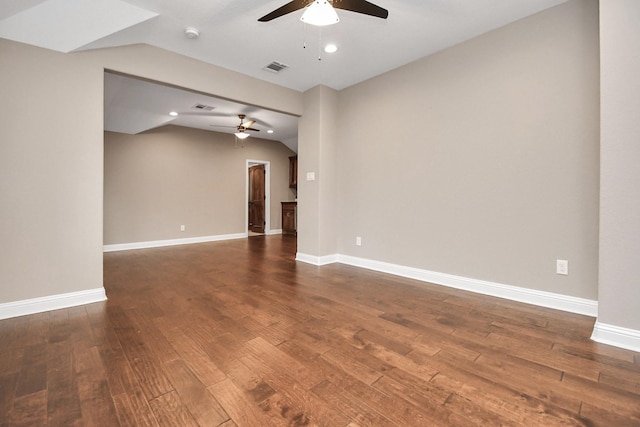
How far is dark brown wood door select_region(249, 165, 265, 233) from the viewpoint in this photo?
27.2ft

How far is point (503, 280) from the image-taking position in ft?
9.20

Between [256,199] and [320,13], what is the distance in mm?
6989

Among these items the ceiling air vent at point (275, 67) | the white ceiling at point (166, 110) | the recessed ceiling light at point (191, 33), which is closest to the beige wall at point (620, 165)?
the ceiling air vent at point (275, 67)

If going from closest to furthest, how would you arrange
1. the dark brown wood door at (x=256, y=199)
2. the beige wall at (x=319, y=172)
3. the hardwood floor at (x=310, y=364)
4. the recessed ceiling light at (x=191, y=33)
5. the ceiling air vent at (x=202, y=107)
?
the hardwood floor at (x=310, y=364)
the recessed ceiling light at (x=191, y=33)
the beige wall at (x=319, y=172)
the ceiling air vent at (x=202, y=107)
the dark brown wood door at (x=256, y=199)

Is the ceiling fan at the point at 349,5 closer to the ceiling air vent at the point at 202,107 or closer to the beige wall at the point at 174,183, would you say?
the ceiling air vent at the point at 202,107

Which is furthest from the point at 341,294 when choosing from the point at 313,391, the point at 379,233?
the point at 313,391

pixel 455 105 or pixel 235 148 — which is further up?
pixel 235 148

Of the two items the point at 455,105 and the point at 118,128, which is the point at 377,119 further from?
the point at 118,128

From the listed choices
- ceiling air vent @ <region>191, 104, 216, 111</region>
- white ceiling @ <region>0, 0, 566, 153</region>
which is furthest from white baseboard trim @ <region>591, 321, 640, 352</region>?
ceiling air vent @ <region>191, 104, 216, 111</region>

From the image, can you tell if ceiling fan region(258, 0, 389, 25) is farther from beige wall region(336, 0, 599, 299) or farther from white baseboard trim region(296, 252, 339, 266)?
white baseboard trim region(296, 252, 339, 266)

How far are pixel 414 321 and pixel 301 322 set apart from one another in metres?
0.91

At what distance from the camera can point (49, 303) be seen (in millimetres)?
2506

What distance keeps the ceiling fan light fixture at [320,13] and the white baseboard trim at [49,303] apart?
3.07m

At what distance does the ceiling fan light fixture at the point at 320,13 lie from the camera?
192 centimetres
